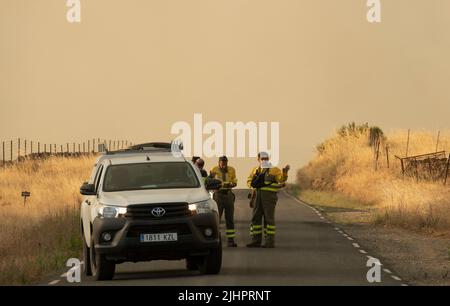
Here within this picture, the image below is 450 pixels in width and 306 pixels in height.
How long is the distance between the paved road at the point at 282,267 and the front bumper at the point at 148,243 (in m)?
0.44

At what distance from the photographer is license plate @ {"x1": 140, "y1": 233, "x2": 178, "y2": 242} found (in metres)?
20.1

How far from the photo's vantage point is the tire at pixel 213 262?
20.8 m

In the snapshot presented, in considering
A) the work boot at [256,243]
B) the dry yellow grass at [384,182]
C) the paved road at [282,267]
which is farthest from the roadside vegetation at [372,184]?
the work boot at [256,243]

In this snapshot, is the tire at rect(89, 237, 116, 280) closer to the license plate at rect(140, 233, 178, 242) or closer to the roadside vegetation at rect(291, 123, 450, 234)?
the license plate at rect(140, 233, 178, 242)

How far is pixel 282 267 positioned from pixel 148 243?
3.33 m

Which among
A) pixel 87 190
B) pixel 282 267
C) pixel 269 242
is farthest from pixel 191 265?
pixel 269 242

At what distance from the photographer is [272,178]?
89.9 feet

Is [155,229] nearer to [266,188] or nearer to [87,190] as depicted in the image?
[87,190]

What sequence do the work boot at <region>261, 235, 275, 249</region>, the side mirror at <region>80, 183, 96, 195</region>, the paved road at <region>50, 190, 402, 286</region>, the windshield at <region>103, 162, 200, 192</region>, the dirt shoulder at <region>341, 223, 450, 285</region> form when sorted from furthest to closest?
the work boot at <region>261, 235, 275, 249</region>, the dirt shoulder at <region>341, 223, 450, 285</region>, the windshield at <region>103, 162, 200, 192</region>, the side mirror at <region>80, 183, 96, 195</region>, the paved road at <region>50, 190, 402, 286</region>

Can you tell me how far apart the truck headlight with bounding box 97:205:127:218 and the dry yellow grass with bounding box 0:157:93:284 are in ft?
6.05

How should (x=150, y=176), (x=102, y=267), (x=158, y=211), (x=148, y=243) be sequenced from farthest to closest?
1. (x=150, y=176)
2. (x=102, y=267)
3. (x=158, y=211)
4. (x=148, y=243)

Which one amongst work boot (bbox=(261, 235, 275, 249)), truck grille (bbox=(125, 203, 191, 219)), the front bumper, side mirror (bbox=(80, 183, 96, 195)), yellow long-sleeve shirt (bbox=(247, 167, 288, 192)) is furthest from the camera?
work boot (bbox=(261, 235, 275, 249))

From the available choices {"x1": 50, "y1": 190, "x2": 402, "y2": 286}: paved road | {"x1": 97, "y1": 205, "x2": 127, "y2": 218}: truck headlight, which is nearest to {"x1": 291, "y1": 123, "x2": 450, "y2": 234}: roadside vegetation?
{"x1": 50, "y1": 190, "x2": 402, "y2": 286}: paved road
